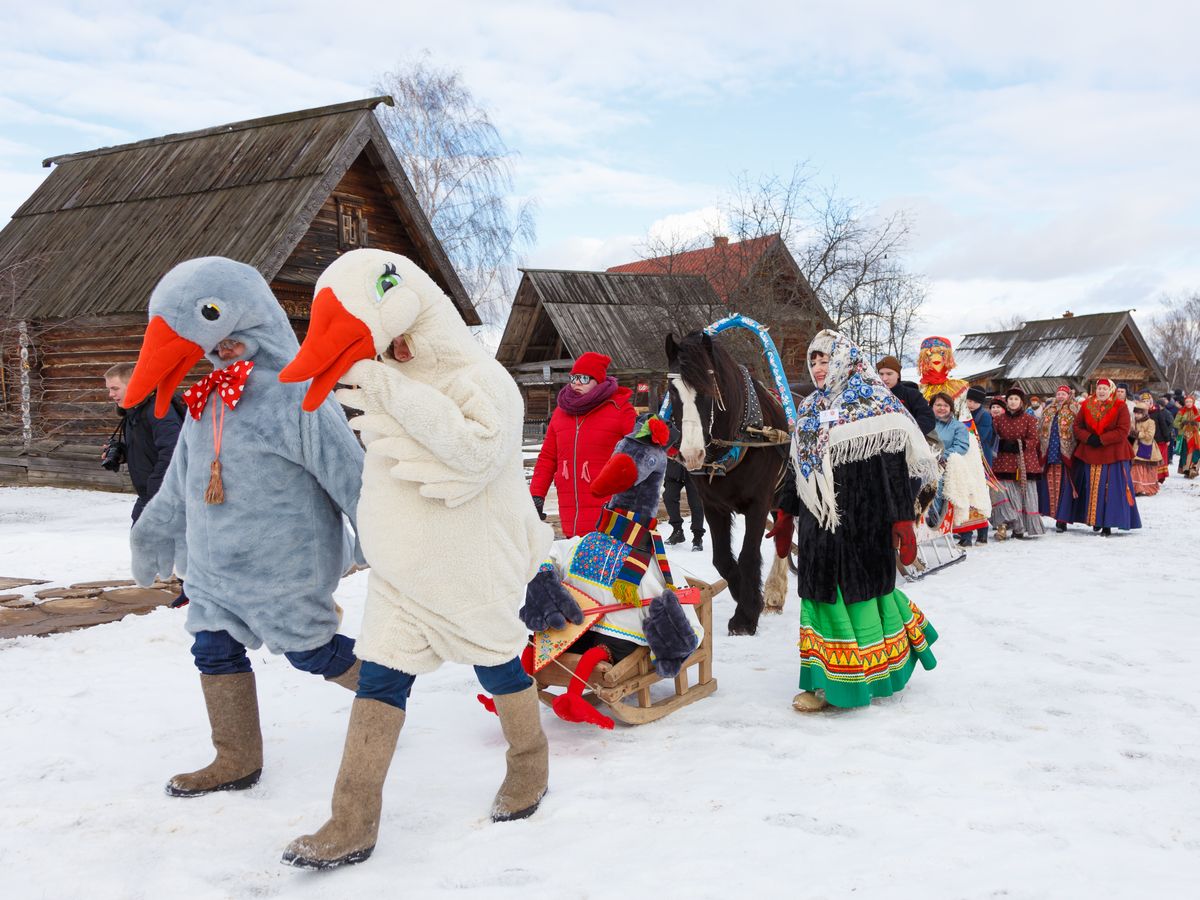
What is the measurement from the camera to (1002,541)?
980cm

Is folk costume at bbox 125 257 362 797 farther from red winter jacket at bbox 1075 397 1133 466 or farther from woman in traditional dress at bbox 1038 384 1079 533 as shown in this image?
red winter jacket at bbox 1075 397 1133 466

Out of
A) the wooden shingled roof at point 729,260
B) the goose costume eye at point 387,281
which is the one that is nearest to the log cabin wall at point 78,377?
the wooden shingled roof at point 729,260

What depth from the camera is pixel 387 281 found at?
274 cm

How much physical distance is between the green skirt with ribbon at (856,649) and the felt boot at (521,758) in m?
1.62

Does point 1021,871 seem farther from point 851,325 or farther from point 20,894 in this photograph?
point 851,325

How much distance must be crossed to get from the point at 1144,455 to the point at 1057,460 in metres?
4.94

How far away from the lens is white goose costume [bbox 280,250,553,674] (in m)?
2.65

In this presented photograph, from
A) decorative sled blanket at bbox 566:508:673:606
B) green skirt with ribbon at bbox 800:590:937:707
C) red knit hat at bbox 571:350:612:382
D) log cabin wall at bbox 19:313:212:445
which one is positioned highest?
log cabin wall at bbox 19:313:212:445

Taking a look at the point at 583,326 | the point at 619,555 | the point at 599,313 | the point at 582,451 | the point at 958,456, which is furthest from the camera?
the point at 599,313

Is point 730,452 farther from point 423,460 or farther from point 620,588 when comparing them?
point 423,460

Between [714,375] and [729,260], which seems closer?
[714,375]

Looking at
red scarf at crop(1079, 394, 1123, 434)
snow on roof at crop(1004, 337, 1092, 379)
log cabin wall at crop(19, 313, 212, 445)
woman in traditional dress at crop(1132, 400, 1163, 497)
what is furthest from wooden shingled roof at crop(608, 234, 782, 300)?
snow on roof at crop(1004, 337, 1092, 379)

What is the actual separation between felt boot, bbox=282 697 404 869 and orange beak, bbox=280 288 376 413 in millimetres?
1004

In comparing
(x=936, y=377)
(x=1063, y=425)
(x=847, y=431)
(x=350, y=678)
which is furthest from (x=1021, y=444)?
(x=350, y=678)
